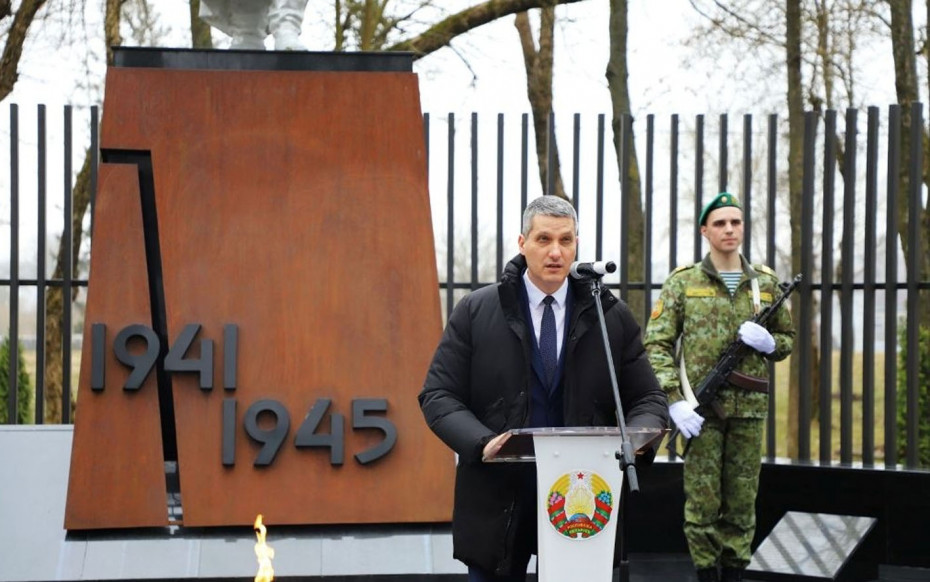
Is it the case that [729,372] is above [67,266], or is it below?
below

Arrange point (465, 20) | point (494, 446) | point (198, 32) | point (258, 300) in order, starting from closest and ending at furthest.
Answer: point (494, 446) < point (258, 300) < point (198, 32) < point (465, 20)

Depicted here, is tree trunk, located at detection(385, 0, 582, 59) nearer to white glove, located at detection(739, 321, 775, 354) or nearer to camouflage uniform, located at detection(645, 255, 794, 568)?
camouflage uniform, located at detection(645, 255, 794, 568)

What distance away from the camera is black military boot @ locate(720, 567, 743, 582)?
6.07 m

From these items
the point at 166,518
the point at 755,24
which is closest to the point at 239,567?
the point at 166,518

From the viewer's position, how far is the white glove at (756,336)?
5906 millimetres

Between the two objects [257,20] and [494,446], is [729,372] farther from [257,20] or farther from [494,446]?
[257,20]

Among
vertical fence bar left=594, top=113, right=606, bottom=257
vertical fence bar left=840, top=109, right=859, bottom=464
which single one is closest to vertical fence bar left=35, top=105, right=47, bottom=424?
vertical fence bar left=594, top=113, right=606, bottom=257

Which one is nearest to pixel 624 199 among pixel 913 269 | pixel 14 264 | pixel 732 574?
pixel 913 269

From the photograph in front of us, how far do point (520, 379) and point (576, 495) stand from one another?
1.21ft

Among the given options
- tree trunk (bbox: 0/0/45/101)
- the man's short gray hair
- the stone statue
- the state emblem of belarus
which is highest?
tree trunk (bbox: 0/0/45/101)

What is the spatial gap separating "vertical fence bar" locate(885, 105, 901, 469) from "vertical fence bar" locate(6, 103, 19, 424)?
190 inches

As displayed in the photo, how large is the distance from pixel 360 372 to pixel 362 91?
136 centimetres

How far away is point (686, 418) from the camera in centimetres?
575

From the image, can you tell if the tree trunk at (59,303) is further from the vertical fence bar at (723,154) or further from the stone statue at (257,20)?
the vertical fence bar at (723,154)
